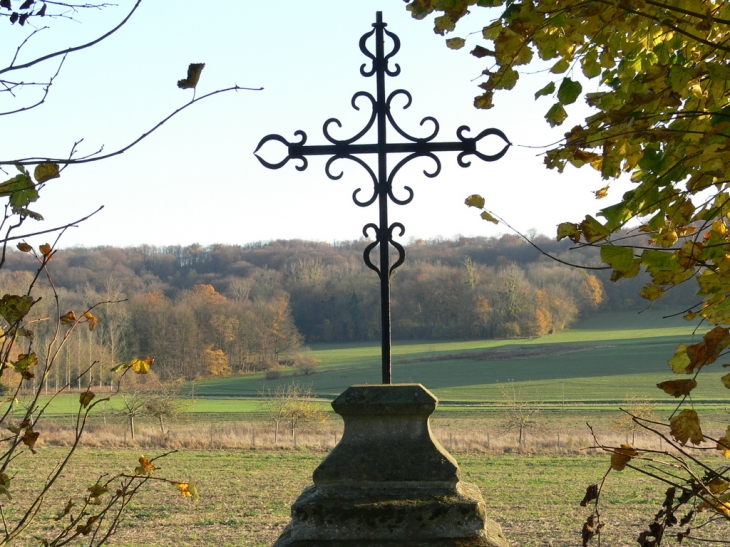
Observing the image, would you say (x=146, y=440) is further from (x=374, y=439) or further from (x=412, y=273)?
(x=412, y=273)

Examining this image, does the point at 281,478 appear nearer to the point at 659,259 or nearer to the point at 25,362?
the point at 25,362

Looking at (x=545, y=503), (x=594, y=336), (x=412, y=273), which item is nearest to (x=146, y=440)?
(x=545, y=503)

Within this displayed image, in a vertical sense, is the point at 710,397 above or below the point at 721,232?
below

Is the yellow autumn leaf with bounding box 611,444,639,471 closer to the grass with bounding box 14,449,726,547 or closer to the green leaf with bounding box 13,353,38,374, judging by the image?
the green leaf with bounding box 13,353,38,374

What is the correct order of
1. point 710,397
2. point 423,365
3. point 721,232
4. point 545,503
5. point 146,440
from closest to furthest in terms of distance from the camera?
point 721,232 < point 545,503 < point 146,440 < point 710,397 < point 423,365

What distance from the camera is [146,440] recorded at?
32.8 metres

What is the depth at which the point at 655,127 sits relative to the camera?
1.95 meters

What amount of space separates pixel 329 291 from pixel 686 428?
273 feet

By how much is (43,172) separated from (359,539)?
142 cm

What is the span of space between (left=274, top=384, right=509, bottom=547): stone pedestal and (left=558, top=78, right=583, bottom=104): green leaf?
1.03 meters

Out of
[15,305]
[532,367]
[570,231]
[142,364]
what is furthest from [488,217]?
[532,367]

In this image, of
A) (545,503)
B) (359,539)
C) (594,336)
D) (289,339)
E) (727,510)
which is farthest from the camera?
(594,336)

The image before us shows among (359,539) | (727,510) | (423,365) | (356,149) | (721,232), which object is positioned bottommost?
(423,365)

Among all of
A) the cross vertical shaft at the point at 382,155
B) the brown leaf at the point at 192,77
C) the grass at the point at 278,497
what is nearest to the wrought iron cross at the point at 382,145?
the cross vertical shaft at the point at 382,155
